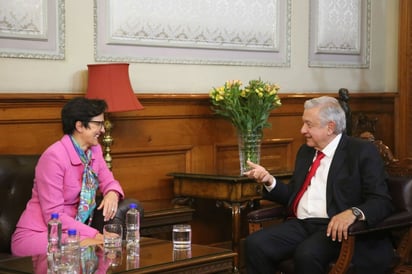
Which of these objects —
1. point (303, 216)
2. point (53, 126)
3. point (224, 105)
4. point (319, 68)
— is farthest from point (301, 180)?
point (319, 68)

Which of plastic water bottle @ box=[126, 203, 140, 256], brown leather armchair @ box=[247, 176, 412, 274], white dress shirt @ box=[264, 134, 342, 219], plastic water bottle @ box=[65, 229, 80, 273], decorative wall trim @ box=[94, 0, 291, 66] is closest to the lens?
plastic water bottle @ box=[65, 229, 80, 273]

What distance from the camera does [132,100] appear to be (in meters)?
4.48

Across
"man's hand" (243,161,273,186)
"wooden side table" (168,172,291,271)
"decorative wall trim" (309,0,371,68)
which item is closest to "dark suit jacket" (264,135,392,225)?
"man's hand" (243,161,273,186)

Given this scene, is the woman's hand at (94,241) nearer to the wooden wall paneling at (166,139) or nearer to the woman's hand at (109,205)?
the woman's hand at (109,205)

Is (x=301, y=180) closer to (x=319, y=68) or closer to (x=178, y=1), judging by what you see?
(x=178, y=1)

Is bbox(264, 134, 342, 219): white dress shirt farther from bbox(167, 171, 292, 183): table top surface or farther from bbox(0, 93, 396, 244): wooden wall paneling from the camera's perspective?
bbox(0, 93, 396, 244): wooden wall paneling

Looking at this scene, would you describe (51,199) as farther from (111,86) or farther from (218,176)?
(218,176)

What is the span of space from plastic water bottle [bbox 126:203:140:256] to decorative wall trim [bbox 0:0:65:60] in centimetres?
110

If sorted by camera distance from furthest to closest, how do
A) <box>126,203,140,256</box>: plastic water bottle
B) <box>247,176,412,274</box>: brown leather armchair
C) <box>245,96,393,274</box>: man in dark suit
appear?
<box>245,96,393,274</box>: man in dark suit
<box>247,176,412,274</box>: brown leather armchair
<box>126,203,140,256</box>: plastic water bottle

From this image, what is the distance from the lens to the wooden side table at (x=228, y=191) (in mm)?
4641

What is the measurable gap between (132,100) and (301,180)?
1.04 m

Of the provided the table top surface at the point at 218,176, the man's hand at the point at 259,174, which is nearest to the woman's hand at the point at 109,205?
the man's hand at the point at 259,174

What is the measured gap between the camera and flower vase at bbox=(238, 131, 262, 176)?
487cm

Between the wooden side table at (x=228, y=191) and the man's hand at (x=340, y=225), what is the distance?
88cm
